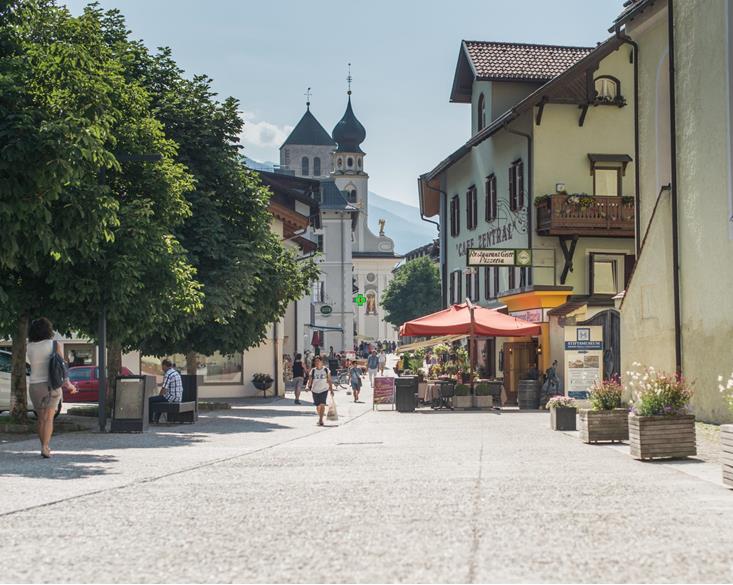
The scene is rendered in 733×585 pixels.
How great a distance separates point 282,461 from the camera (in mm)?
14984

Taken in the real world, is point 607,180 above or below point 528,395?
above

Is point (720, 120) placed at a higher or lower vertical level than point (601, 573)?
higher

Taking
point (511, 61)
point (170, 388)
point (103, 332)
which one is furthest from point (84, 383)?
point (511, 61)

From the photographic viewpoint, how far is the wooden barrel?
109 feet

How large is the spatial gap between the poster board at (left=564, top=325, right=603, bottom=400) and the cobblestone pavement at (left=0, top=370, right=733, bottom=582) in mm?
11148

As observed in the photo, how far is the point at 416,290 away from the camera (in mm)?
115750

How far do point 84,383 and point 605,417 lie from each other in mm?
22969

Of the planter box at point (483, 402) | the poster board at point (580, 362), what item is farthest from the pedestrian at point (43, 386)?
the planter box at point (483, 402)

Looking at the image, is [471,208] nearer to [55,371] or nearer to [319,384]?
[319,384]

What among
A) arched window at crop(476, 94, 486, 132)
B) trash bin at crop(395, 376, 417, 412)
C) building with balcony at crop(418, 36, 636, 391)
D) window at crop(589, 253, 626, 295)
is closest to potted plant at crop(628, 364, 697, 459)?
trash bin at crop(395, 376, 417, 412)

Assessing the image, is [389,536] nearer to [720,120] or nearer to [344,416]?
[720,120]

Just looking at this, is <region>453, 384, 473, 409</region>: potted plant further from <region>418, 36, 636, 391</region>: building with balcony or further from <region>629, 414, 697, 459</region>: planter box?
<region>629, 414, 697, 459</region>: planter box

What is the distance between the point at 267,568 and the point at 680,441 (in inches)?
341

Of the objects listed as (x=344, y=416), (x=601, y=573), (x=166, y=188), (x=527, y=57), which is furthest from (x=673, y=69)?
(x=527, y=57)
